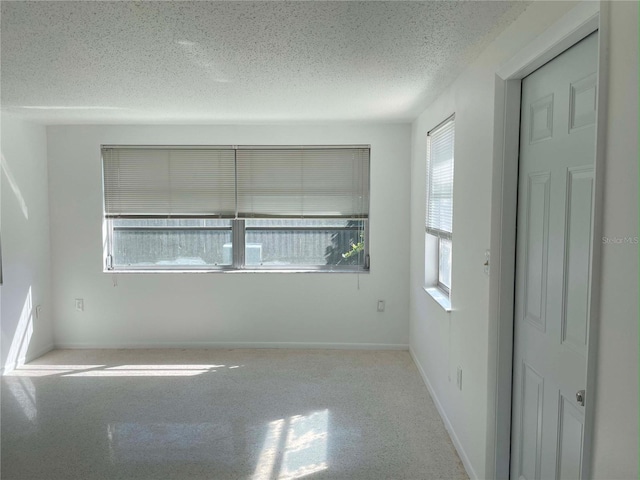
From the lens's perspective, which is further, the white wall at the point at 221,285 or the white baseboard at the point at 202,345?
the white baseboard at the point at 202,345

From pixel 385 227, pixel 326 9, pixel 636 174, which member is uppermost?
pixel 326 9

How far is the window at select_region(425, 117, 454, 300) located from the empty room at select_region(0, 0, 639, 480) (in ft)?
0.11

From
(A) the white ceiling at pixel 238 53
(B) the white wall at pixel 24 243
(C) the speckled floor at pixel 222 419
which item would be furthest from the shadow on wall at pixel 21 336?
(A) the white ceiling at pixel 238 53

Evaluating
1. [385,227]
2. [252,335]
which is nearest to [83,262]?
[252,335]

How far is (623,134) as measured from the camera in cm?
125

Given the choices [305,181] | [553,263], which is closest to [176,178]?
[305,181]

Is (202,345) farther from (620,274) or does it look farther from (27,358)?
(620,274)

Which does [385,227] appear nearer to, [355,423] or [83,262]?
[355,423]

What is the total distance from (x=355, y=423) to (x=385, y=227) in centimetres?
218

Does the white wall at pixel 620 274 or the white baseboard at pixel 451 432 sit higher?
the white wall at pixel 620 274

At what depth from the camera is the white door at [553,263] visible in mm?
1638

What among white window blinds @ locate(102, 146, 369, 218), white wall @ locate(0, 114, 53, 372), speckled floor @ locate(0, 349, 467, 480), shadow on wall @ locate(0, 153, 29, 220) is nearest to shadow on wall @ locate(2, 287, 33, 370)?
white wall @ locate(0, 114, 53, 372)

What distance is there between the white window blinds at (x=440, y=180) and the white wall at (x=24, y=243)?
379cm

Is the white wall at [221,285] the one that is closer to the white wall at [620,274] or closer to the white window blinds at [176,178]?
the white window blinds at [176,178]
